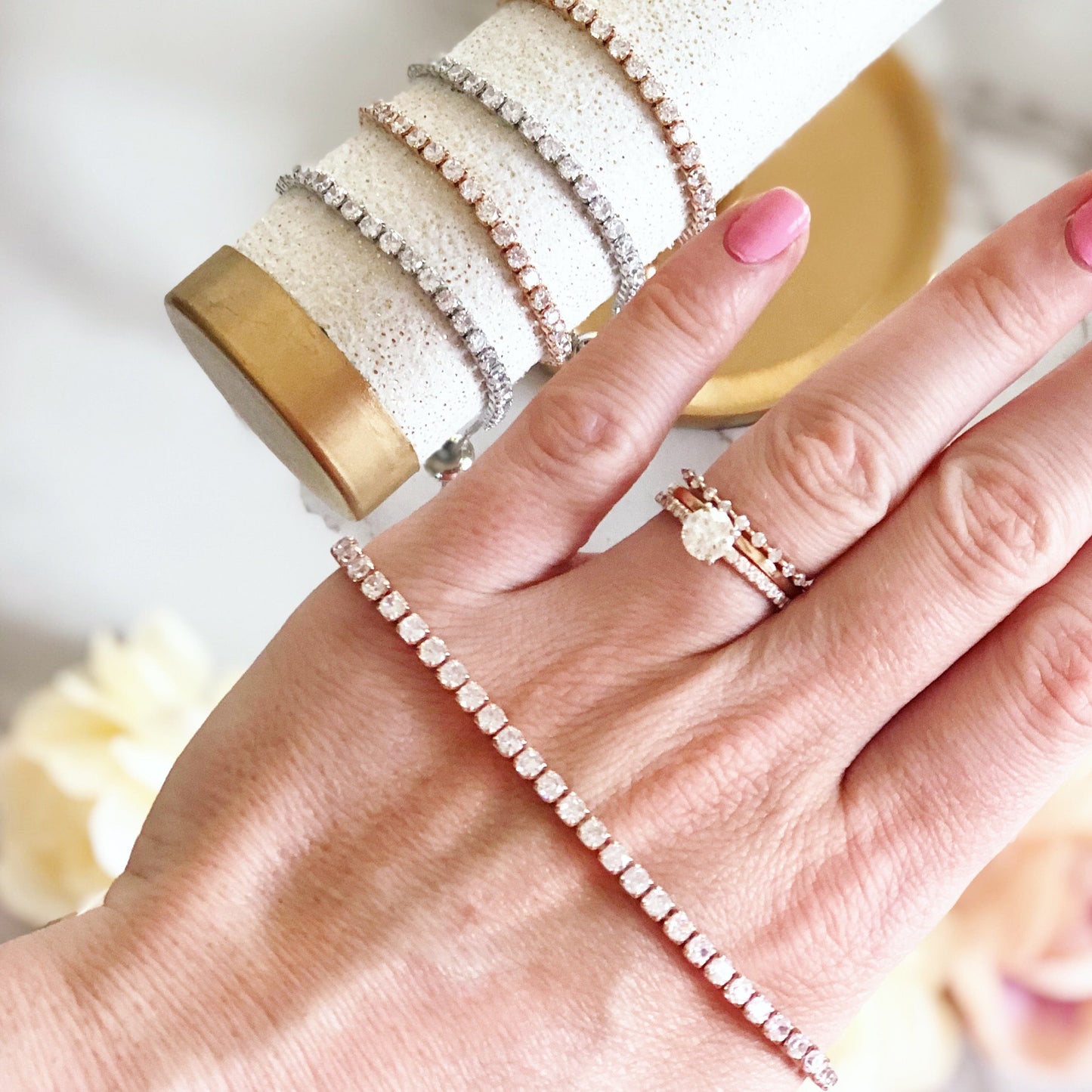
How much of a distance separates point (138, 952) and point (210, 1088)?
0.06 metres

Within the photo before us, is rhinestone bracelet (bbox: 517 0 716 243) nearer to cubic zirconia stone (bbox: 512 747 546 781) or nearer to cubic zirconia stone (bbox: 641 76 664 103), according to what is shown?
cubic zirconia stone (bbox: 641 76 664 103)

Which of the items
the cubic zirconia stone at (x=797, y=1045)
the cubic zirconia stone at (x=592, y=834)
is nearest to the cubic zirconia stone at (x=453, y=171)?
the cubic zirconia stone at (x=592, y=834)

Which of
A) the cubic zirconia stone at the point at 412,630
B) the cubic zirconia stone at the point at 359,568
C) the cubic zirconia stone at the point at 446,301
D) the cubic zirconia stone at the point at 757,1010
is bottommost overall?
the cubic zirconia stone at the point at 757,1010

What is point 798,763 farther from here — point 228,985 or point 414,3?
point 414,3

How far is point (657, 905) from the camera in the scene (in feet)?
1.46

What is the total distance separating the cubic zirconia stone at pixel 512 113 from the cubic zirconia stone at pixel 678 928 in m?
0.38

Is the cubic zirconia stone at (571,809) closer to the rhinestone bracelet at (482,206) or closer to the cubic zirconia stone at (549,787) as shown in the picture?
the cubic zirconia stone at (549,787)

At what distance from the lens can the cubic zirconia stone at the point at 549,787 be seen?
46 centimetres

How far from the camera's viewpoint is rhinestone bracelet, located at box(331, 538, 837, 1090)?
45 cm

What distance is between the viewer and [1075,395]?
1.60 ft

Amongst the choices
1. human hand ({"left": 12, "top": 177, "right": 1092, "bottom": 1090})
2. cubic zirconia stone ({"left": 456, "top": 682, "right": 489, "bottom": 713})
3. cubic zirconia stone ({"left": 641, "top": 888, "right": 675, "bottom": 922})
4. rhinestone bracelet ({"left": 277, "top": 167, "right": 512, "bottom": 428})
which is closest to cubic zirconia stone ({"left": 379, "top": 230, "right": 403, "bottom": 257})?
rhinestone bracelet ({"left": 277, "top": 167, "right": 512, "bottom": 428})

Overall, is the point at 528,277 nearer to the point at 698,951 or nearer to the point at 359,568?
the point at 359,568

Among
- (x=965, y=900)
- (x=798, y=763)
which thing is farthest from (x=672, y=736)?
(x=965, y=900)

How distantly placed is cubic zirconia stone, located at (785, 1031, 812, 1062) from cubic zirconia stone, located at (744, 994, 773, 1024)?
0.01 meters
